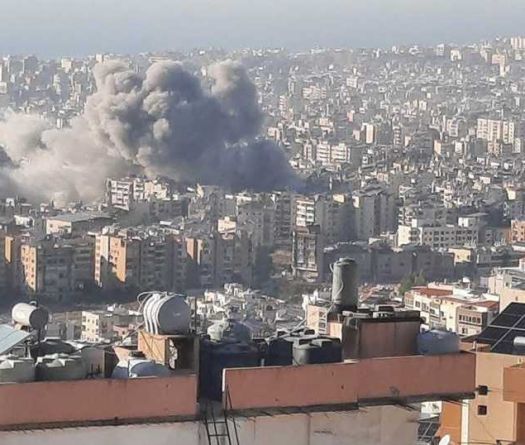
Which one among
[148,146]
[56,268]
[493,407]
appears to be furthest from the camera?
[148,146]

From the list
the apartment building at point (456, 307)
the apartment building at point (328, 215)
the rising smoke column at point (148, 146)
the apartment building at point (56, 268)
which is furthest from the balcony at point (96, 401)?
the rising smoke column at point (148, 146)

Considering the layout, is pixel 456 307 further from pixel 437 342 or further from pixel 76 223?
pixel 437 342

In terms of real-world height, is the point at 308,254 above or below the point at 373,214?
below

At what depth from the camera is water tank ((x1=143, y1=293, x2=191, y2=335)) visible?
8.66 feet

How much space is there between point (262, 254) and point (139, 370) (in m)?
30.1

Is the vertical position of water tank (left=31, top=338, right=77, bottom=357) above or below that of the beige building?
above

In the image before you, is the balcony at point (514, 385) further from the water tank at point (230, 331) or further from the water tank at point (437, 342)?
the water tank at point (230, 331)

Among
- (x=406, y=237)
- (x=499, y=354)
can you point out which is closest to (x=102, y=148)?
(x=406, y=237)

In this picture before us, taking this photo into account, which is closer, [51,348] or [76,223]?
[51,348]

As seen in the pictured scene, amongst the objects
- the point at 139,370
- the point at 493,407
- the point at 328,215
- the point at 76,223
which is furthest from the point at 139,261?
the point at 139,370

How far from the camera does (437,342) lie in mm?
2785

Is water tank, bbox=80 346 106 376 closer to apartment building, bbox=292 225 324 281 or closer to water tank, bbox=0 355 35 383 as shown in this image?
water tank, bbox=0 355 35 383

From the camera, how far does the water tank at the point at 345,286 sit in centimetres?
298

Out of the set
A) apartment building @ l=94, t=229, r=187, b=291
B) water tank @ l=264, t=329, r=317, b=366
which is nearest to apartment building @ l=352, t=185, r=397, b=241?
apartment building @ l=94, t=229, r=187, b=291
